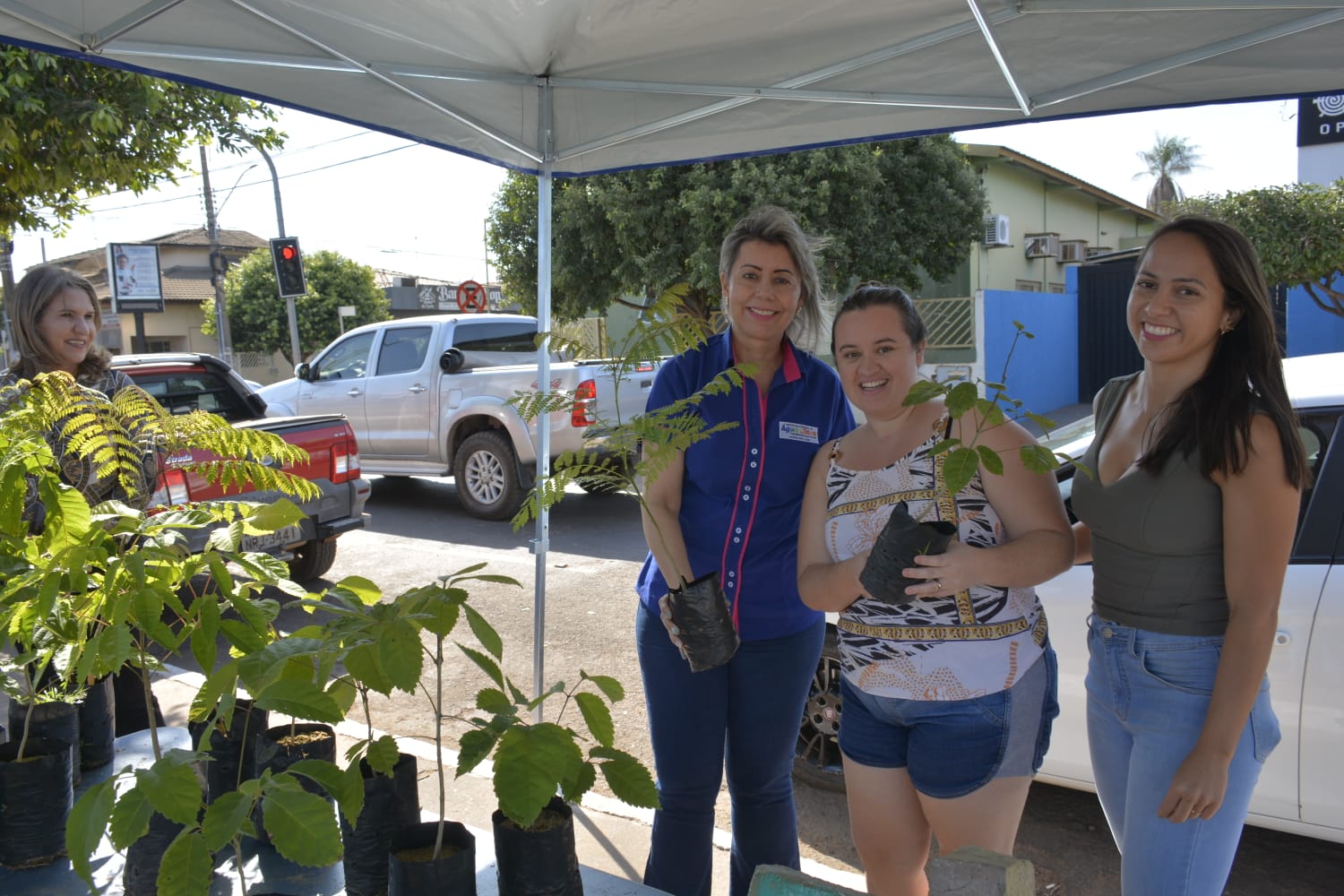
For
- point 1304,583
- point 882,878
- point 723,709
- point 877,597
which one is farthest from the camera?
point 1304,583

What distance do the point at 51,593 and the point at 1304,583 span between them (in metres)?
3.17

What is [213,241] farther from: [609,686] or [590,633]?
[609,686]

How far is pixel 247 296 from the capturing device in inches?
1347

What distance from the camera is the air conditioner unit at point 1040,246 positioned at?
78.2 ft

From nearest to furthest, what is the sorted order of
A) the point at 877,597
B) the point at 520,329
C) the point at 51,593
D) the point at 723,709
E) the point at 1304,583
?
the point at 51,593, the point at 877,597, the point at 723,709, the point at 1304,583, the point at 520,329

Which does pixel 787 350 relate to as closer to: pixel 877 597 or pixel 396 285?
pixel 877 597

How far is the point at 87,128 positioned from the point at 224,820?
5698 millimetres

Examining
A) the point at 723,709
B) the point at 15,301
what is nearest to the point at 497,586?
the point at 15,301

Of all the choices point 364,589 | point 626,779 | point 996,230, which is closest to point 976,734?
point 626,779

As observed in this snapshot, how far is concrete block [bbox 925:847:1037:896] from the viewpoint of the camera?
2.88 ft

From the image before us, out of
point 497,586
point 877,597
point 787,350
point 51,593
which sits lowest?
point 497,586

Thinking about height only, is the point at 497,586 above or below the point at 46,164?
below

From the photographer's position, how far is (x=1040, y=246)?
2389cm

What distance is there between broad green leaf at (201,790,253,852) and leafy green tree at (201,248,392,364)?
3430 centimetres
